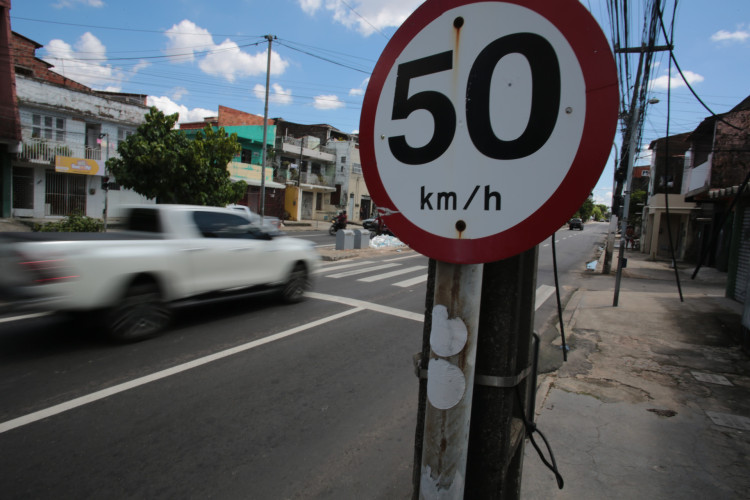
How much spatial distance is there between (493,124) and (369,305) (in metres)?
6.72

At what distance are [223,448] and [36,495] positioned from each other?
3.51 feet

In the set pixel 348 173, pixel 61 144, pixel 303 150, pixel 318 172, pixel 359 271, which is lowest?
pixel 359 271

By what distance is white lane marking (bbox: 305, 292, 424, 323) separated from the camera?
714 cm

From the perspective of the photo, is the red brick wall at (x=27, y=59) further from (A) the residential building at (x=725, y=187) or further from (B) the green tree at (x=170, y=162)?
(A) the residential building at (x=725, y=187)

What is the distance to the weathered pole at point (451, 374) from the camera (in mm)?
1175

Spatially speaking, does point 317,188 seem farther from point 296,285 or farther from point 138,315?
point 138,315

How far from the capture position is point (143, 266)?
5.23 m

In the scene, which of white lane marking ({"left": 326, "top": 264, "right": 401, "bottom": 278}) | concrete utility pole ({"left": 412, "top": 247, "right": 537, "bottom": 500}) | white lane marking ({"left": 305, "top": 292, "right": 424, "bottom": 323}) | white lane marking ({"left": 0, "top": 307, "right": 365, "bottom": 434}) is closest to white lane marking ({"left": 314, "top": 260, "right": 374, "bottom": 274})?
white lane marking ({"left": 326, "top": 264, "right": 401, "bottom": 278})

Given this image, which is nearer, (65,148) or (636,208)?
(65,148)

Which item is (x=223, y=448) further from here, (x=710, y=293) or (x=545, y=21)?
(x=710, y=293)

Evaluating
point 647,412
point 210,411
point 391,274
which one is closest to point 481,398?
point 210,411

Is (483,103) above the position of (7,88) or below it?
below

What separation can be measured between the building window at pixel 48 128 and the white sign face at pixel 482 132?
28823mm

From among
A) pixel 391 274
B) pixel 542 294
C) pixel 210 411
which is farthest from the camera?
pixel 391 274
